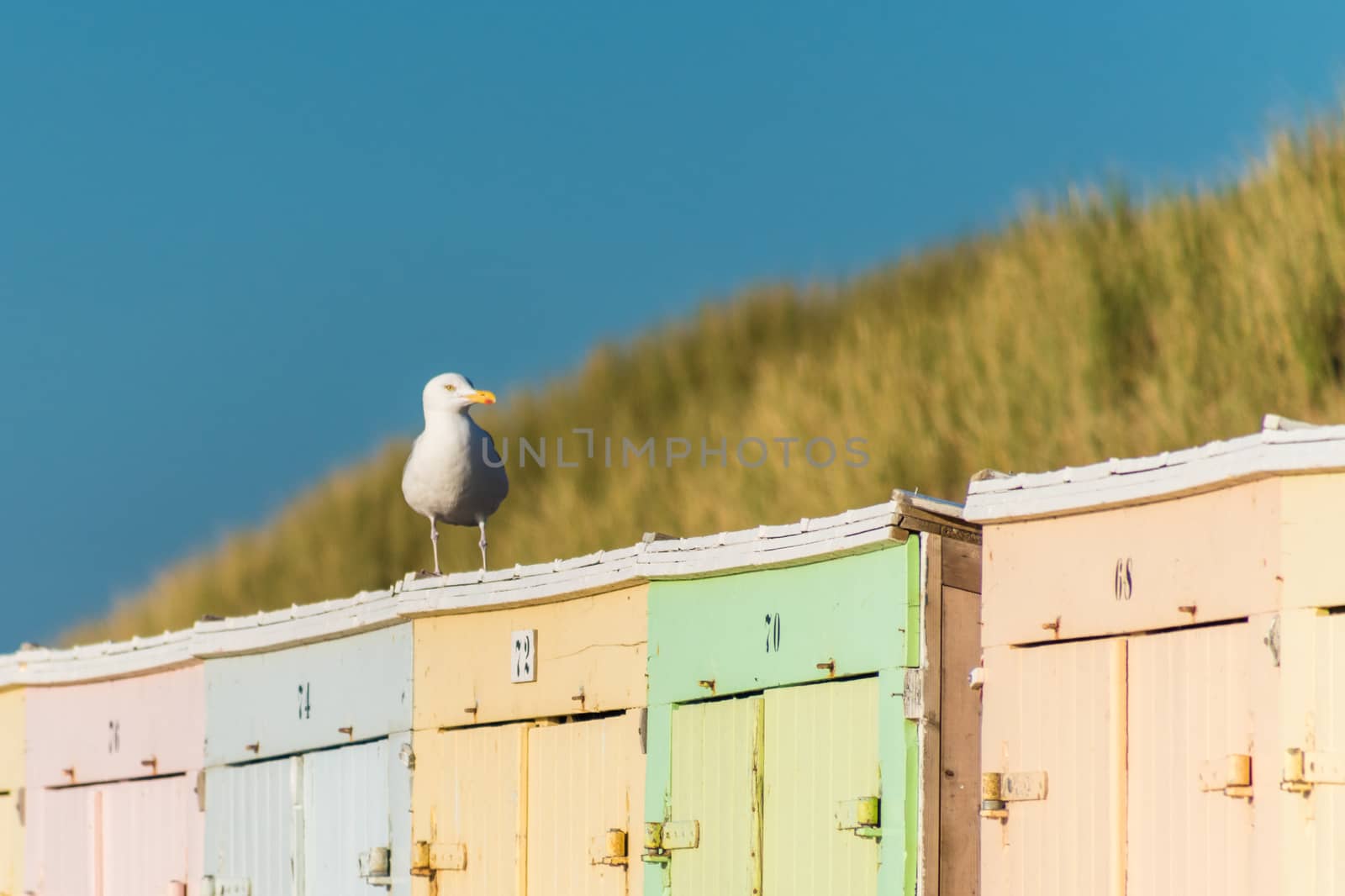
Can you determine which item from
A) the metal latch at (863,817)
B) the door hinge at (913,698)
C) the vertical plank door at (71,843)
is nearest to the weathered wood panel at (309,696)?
the vertical plank door at (71,843)

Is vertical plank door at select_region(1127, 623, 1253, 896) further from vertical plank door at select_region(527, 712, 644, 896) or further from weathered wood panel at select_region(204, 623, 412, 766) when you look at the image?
weathered wood panel at select_region(204, 623, 412, 766)

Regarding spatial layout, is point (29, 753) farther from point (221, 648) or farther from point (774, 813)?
point (774, 813)

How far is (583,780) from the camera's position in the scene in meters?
11.1

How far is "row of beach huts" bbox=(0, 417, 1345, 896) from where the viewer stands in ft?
27.2

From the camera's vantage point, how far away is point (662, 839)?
10.6m

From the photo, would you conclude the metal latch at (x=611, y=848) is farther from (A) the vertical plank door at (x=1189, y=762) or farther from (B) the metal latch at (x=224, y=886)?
(B) the metal latch at (x=224, y=886)

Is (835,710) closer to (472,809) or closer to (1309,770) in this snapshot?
(1309,770)

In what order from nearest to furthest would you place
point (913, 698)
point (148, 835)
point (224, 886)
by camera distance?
1. point (913, 698)
2. point (224, 886)
3. point (148, 835)

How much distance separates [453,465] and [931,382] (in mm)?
9704

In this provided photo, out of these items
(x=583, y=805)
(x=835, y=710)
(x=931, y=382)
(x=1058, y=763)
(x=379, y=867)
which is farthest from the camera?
(x=931, y=382)

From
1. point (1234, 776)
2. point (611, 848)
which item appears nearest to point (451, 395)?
point (611, 848)

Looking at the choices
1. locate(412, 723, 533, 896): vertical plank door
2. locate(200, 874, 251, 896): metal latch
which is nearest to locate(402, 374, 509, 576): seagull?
locate(412, 723, 533, 896): vertical plank door

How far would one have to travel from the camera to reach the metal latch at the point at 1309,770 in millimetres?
Answer: 7980

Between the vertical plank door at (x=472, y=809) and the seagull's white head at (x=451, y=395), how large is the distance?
1724 mm
